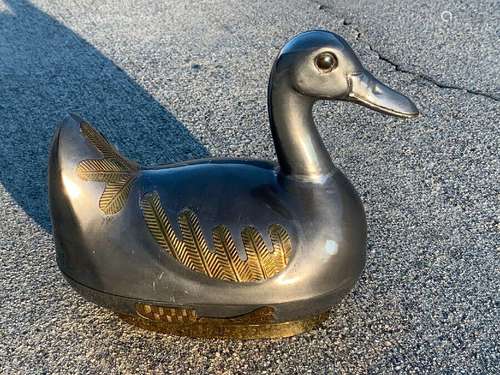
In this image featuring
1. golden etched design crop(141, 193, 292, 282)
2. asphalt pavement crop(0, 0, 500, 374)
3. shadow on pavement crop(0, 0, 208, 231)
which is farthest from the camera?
shadow on pavement crop(0, 0, 208, 231)

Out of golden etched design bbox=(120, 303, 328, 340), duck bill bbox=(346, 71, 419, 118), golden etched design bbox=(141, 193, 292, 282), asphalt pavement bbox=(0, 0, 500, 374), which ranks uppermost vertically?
duck bill bbox=(346, 71, 419, 118)

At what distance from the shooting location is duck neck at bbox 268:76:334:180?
4.82 ft

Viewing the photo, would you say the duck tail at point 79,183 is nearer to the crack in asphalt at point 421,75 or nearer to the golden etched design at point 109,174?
the golden etched design at point 109,174

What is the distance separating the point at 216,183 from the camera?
4.82 ft

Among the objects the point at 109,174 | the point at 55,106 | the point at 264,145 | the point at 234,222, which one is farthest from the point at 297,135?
the point at 55,106

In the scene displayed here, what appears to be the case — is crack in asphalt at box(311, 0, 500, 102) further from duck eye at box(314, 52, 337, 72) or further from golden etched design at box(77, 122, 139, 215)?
golden etched design at box(77, 122, 139, 215)

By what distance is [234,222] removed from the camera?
1406 millimetres

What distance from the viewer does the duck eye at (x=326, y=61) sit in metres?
1.40

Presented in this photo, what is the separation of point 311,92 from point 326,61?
7 centimetres

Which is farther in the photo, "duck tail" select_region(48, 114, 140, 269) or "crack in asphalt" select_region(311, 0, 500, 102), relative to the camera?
"crack in asphalt" select_region(311, 0, 500, 102)

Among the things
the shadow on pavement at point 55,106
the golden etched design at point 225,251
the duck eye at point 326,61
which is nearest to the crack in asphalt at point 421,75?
the shadow on pavement at point 55,106

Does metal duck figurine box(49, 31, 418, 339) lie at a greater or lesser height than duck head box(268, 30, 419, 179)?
lesser

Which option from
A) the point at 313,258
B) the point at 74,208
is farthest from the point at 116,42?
the point at 313,258

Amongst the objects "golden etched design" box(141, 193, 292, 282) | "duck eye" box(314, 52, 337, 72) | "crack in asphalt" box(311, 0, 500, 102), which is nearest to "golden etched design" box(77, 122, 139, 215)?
"golden etched design" box(141, 193, 292, 282)
